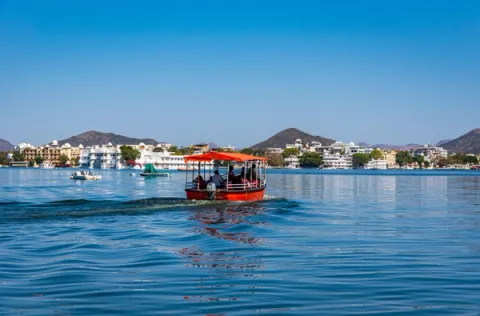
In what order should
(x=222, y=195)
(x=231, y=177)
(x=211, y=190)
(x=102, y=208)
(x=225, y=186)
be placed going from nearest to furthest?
(x=102, y=208)
(x=211, y=190)
(x=222, y=195)
(x=225, y=186)
(x=231, y=177)

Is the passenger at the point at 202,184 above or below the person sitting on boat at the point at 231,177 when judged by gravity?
below

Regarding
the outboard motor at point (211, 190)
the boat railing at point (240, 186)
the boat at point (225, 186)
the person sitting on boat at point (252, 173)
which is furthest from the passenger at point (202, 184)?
the person sitting on boat at point (252, 173)

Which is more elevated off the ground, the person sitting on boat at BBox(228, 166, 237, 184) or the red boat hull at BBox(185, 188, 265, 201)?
the person sitting on boat at BBox(228, 166, 237, 184)

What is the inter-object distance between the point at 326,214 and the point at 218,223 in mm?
7796

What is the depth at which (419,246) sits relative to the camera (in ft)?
55.3

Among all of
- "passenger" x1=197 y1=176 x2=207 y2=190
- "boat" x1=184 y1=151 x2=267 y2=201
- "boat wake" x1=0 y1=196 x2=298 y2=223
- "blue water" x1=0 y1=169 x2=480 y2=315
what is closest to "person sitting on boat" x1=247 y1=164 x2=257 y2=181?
"boat" x1=184 y1=151 x2=267 y2=201

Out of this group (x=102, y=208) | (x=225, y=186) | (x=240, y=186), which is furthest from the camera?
(x=240, y=186)

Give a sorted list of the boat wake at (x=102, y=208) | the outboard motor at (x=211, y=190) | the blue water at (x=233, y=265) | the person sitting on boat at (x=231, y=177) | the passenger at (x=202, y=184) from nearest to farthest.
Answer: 1. the blue water at (x=233, y=265)
2. the boat wake at (x=102, y=208)
3. the outboard motor at (x=211, y=190)
4. the passenger at (x=202, y=184)
5. the person sitting on boat at (x=231, y=177)

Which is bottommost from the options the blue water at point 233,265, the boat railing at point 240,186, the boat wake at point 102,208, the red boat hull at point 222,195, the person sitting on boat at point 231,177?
the blue water at point 233,265

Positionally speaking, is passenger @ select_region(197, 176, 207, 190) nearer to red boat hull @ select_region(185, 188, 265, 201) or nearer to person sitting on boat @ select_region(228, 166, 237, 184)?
red boat hull @ select_region(185, 188, 265, 201)

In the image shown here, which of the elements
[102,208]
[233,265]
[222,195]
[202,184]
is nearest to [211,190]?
[222,195]

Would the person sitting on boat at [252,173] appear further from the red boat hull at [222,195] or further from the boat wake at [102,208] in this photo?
the red boat hull at [222,195]

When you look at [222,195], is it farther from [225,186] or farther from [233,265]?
[233,265]

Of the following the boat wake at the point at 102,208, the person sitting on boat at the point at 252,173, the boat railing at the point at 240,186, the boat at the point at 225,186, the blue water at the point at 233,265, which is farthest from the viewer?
the person sitting on boat at the point at 252,173
